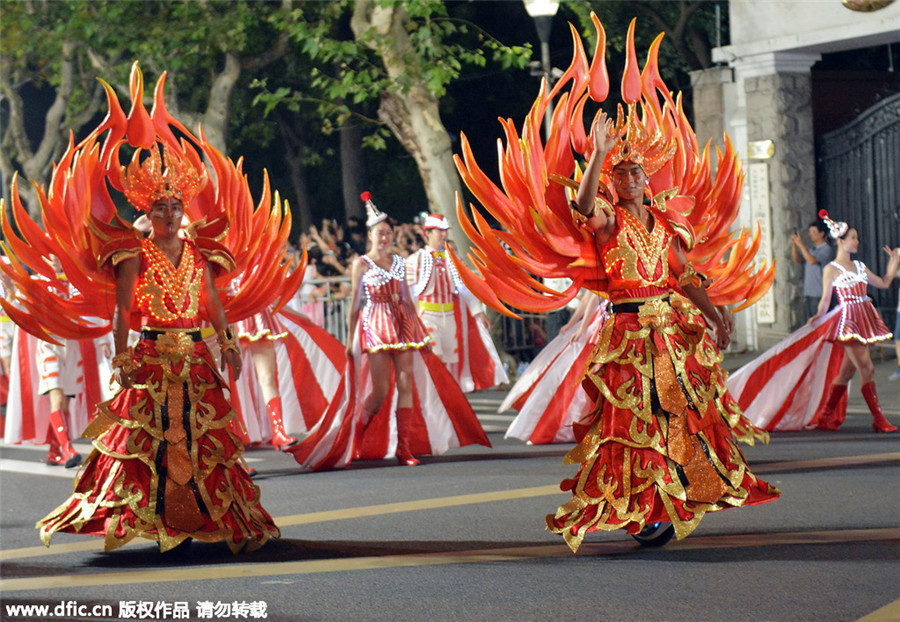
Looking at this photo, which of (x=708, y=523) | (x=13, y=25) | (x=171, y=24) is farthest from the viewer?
(x=13, y=25)

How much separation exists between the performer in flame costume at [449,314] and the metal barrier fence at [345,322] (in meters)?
3.70

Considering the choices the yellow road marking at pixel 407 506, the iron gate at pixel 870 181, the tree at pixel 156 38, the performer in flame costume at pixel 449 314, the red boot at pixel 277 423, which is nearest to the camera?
the yellow road marking at pixel 407 506

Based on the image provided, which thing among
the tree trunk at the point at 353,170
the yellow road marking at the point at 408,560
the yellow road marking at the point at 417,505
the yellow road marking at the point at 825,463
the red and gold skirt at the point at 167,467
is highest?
the tree trunk at the point at 353,170

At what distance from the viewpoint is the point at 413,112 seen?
1748 centimetres

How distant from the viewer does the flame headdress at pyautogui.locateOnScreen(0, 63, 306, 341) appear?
727cm

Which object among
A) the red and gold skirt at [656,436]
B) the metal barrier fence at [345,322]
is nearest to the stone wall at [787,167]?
the metal barrier fence at [345,322]

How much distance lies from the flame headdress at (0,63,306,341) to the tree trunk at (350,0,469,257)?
9397 millimetres

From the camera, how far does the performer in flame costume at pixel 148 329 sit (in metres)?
6.91

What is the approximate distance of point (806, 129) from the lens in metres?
17.8

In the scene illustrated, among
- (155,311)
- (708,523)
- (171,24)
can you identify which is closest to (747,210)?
(171,24)

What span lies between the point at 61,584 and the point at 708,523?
11.0 ft

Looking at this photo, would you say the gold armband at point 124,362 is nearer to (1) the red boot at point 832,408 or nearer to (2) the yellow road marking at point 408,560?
(2) the yellow road marking at point 408,560

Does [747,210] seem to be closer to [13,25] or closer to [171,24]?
[171,24]

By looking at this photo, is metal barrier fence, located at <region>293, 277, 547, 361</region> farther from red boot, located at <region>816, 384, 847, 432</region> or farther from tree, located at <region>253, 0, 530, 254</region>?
red boot, located at <region>816, 384, 847, 432</region>
